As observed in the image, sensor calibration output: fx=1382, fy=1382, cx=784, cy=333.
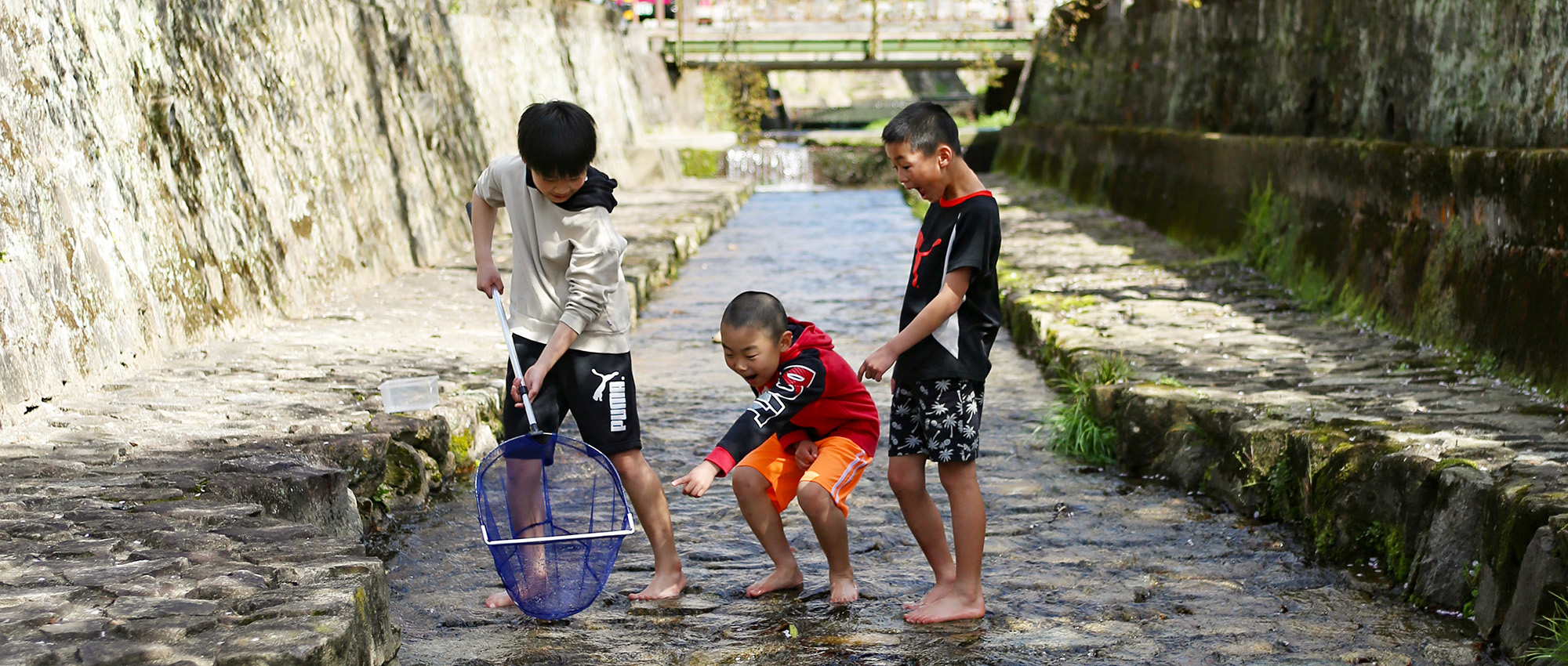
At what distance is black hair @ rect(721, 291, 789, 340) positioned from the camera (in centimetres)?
366

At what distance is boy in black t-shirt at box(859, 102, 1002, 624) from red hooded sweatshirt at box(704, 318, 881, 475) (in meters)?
0.12

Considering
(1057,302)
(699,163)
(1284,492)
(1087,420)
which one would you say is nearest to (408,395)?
(1087,420)

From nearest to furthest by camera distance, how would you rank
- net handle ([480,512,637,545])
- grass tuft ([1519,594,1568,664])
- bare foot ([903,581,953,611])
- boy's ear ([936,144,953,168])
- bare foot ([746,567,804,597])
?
grass tuft ([1519,594,1568,664]) < net handle ([480,512,637,545]) < boy's ear ([936,144,953,168]) < bare foot ([903,581,953,611]) < bare foot ([746,567,804,597])

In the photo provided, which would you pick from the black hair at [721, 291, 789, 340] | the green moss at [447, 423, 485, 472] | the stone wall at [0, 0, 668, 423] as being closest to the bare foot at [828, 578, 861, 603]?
the black hair at [721, 291, 789, 340]

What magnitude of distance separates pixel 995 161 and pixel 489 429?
20.9 meters

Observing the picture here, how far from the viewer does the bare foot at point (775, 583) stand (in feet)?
13.1

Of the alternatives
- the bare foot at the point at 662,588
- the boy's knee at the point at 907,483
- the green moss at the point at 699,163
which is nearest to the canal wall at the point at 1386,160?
the boy's knee at the point at 907,483

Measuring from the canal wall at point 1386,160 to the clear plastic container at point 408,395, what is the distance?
13.6 feet

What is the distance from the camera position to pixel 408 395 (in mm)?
5227

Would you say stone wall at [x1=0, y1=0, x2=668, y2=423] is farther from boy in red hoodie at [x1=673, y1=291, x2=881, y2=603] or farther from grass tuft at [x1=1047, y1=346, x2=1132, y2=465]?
grass tuft at [x1=1047, y1=346, x2=1132, y2=465]

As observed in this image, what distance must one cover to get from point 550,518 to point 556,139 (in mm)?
1072

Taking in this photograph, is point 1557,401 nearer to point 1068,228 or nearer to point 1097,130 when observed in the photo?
point 1068,228

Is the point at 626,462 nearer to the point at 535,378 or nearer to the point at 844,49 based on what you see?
the point at 535,378

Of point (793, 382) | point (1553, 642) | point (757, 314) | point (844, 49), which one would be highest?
point (844, 49)
